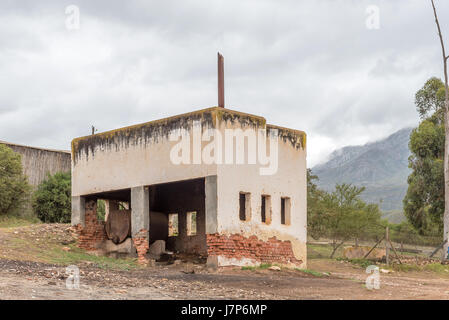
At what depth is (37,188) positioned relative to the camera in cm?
3709

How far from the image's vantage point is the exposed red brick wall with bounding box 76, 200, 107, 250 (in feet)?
86.3

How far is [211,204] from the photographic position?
21.0m

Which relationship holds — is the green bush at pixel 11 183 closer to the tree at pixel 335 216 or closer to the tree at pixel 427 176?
the tree at pixel 335 216

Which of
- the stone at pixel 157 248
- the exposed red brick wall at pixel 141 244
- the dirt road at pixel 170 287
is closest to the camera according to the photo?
the dirt road at pixel 170 287

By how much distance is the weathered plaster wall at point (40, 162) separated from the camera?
37.3 m

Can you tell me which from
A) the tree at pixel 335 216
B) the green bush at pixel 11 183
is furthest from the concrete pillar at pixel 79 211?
the tree at pixel 335 216

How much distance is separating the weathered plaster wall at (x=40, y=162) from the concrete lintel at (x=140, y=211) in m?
14.8

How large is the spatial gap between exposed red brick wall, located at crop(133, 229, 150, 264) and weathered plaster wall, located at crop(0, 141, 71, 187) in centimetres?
1521

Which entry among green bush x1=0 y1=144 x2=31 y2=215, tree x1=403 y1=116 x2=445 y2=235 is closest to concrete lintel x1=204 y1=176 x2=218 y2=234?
green bush x1=0 y1=144 x2=31 y2=215

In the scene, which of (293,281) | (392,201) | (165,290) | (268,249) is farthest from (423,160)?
(392,201)

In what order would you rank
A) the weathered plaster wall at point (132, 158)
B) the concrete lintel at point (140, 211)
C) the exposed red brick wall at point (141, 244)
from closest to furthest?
the weathered plaster wall at point (132, 158) < the exposed red brick wall at point (141, 244) < the concrete lintel at point (140, 211)

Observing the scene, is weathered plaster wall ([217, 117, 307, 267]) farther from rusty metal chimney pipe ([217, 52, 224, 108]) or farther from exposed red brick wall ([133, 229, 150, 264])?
exposed red brick wall ([133, 229, 150, 264])

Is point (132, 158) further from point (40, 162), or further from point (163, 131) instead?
point (40, 162)

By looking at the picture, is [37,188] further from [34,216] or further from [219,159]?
[219,159]
